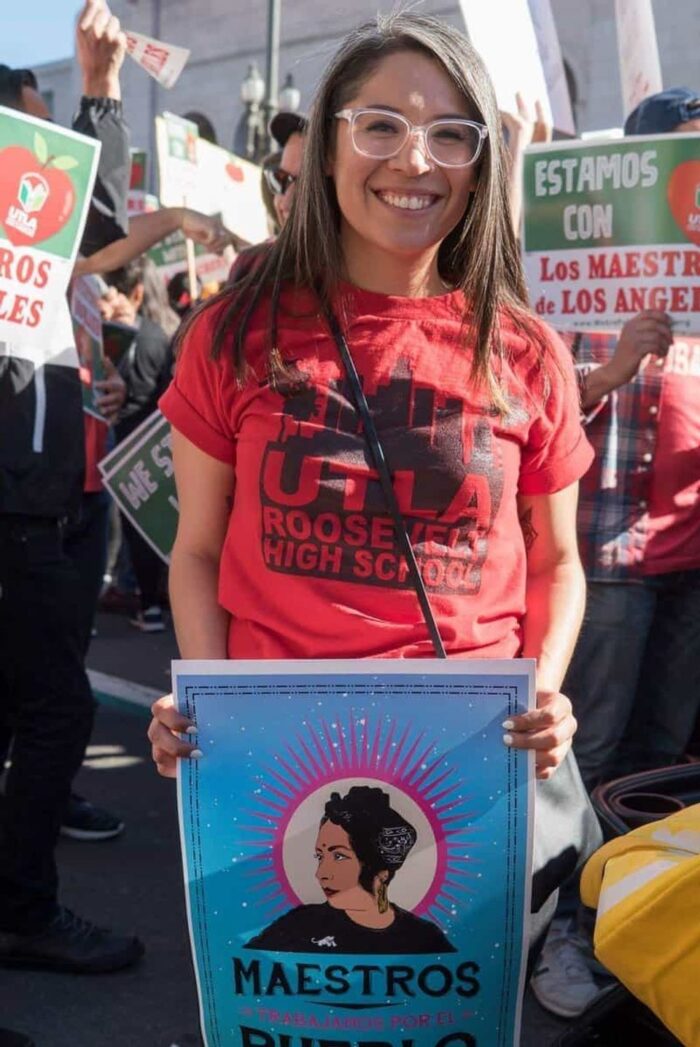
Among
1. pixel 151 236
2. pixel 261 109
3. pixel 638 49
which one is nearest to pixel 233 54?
pixel 261 109

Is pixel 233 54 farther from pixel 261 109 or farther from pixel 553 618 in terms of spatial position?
pixel 553 618

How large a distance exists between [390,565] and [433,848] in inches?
15.0

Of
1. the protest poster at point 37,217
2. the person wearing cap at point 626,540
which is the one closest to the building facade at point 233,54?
the person wearing cap at point 626,540

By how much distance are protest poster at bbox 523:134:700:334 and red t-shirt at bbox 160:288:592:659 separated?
1290mm

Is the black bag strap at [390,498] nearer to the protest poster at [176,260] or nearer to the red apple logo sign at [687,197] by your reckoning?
the red apple logo sign at [687,197]

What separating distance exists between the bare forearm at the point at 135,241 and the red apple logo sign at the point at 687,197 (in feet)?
4.80

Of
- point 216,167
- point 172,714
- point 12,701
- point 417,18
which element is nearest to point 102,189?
point 12,701

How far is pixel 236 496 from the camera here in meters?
1.82

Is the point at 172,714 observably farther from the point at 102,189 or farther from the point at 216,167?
the point at 216,167

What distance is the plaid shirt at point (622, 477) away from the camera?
307 cm

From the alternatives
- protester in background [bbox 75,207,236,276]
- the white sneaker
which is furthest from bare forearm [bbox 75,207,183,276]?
the white sneaker

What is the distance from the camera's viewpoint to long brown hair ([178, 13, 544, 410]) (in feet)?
5.88

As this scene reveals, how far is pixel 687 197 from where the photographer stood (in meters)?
2.96

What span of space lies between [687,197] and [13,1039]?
2409mm
